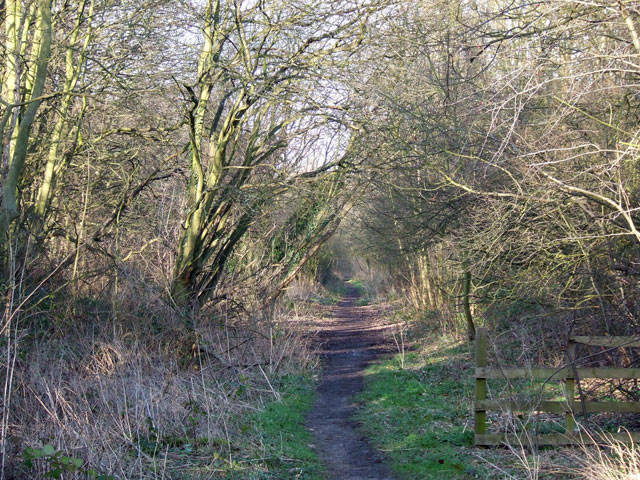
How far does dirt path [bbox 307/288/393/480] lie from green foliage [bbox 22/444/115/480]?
2577mm

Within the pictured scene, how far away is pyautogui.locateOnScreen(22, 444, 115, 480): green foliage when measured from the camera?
520 centimetres

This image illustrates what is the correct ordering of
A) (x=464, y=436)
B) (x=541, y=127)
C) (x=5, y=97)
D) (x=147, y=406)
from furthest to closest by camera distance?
(x=541, y=127)
(x=5, y=97)
(x=464, y=436)
(x=147, y=406)

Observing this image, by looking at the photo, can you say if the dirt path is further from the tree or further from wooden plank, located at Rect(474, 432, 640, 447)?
the tree

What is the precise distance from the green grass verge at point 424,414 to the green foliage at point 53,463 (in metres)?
3.21

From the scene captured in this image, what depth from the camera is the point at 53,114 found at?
11.8 meters

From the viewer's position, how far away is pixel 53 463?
523 centimetres

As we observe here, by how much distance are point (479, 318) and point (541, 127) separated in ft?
23.1

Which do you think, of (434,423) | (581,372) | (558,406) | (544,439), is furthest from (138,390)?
(581,372)

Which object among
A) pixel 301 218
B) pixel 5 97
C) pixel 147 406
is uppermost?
pixel 5 97

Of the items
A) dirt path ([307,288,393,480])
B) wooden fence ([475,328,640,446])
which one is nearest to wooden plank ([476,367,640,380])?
wooden fence ([475,328,640,446])

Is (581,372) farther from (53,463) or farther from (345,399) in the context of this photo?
(53,463)

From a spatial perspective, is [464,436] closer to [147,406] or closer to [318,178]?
[147,406]

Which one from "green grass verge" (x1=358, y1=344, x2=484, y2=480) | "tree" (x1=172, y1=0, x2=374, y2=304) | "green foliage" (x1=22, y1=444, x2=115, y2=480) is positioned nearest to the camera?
"green foliage" (x1=22, y1=444, x2=115, y2=480)

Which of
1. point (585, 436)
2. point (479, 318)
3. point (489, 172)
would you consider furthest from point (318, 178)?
point (479, 318)
